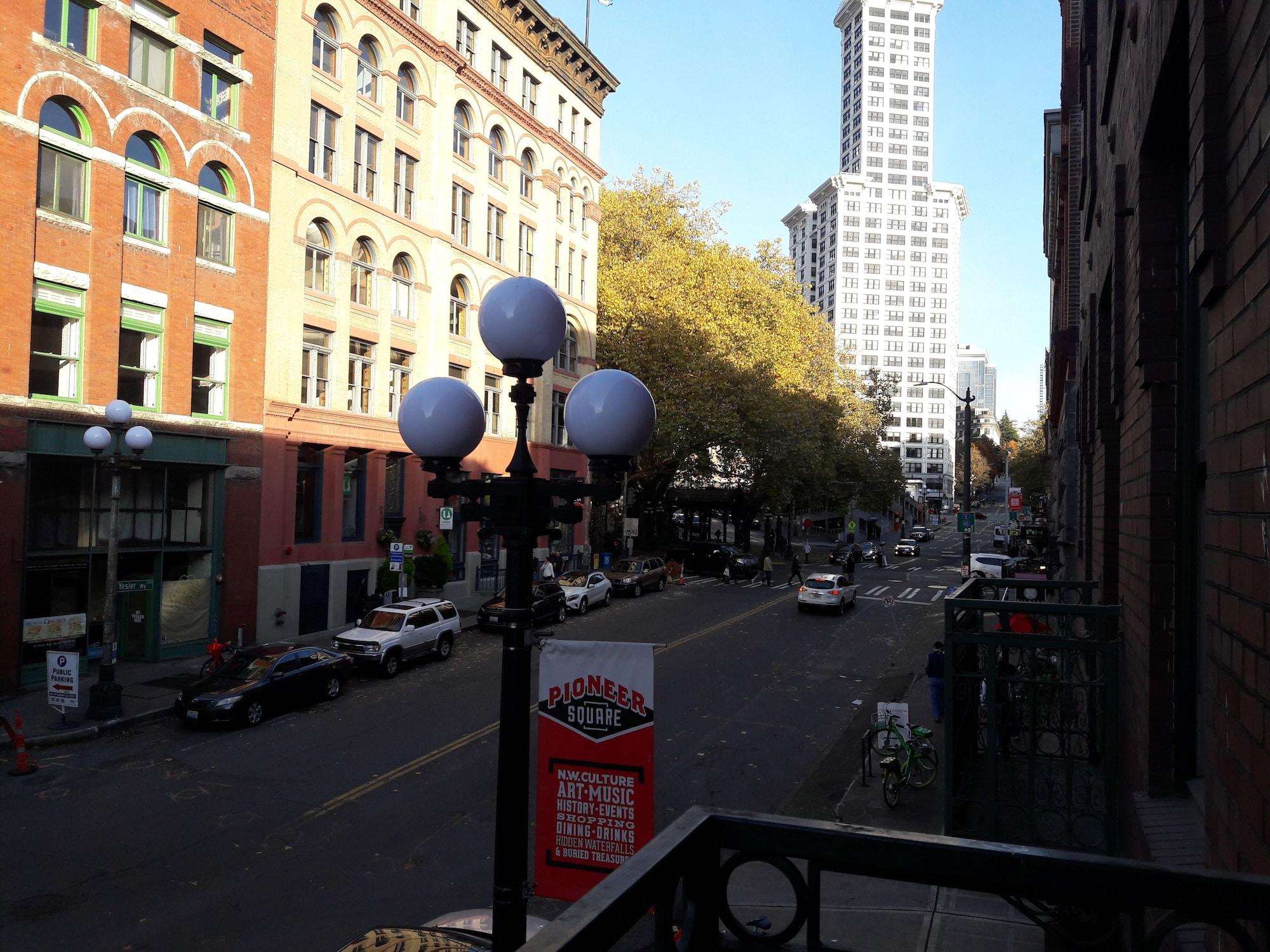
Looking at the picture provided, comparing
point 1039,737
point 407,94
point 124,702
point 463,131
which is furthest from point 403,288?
point 1039,737

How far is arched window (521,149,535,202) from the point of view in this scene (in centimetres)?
3828

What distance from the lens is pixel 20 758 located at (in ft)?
45.1

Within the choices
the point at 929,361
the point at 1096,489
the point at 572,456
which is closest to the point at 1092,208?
the point at 1096,489

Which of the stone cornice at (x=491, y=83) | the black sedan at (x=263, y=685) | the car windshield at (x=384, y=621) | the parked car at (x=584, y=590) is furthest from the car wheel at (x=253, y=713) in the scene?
the stone cornice at (x=491, y=83)

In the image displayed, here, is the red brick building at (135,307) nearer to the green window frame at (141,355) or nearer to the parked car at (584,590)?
the green window frame at (141,355)

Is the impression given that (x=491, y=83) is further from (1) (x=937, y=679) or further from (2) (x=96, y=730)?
(1) (x=937, y=679)

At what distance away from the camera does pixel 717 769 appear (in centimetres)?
1452

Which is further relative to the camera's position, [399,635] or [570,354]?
[570,354]

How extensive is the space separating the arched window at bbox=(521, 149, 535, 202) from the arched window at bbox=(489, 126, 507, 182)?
1394mm

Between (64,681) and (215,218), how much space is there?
13.2 metres

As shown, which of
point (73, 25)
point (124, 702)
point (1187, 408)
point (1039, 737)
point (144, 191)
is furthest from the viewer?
point (144, 191)

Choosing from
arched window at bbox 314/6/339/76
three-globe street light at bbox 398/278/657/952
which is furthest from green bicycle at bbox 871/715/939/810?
arched window at bbox 314/6/339/76

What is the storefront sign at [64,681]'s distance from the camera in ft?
51.4

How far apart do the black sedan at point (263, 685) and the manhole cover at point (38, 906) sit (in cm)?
689
